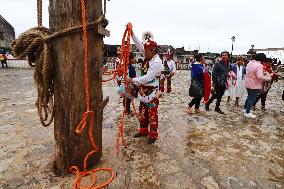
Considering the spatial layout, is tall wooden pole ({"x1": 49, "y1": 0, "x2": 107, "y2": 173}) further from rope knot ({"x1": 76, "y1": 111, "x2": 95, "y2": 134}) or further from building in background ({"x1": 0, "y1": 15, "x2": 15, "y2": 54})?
building in background ({"x1": 0, "y1": 15, "x2": 15, "y2": 54})

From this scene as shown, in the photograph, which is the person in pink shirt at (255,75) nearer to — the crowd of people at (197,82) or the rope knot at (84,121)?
the crowd of people at (197,82)

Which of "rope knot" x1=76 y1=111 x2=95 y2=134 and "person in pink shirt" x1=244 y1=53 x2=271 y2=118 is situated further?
"person in pink shirt" x1=244 y1=53 x2=271 y2=118

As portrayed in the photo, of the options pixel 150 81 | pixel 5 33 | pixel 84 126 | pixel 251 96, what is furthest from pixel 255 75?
pixel 5 33

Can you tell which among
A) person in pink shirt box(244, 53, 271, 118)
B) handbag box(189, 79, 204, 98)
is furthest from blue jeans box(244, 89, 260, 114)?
handbag box(189, 79, 204, 98)

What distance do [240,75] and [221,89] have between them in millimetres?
1681

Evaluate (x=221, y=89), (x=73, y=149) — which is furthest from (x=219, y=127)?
(x=73, y=149)

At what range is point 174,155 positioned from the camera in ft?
13.2

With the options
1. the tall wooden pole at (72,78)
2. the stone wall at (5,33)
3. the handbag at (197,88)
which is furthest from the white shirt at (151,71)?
the stone wall at (5,33)

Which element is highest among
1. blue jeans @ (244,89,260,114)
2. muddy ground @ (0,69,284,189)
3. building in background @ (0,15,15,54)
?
building in background @ (0,15,15,54)

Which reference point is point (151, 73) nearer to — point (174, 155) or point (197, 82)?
point (174, 155)

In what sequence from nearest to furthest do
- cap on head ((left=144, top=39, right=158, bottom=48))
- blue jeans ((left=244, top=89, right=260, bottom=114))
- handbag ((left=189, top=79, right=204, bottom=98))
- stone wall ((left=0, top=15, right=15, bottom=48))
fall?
cap on head ((left=144, top=39, right=158, bottom=48)) → blue jeans ((left=244, top=89, right=260, bottom=114)) → handbag ((left=189, top=79, right=204, bottom=98)) → stone wall ((left=0, top=15, right=15, bottom=48))

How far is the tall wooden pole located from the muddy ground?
394 millimetres

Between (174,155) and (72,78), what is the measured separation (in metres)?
2.01

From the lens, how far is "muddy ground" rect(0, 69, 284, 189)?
3199 mm
